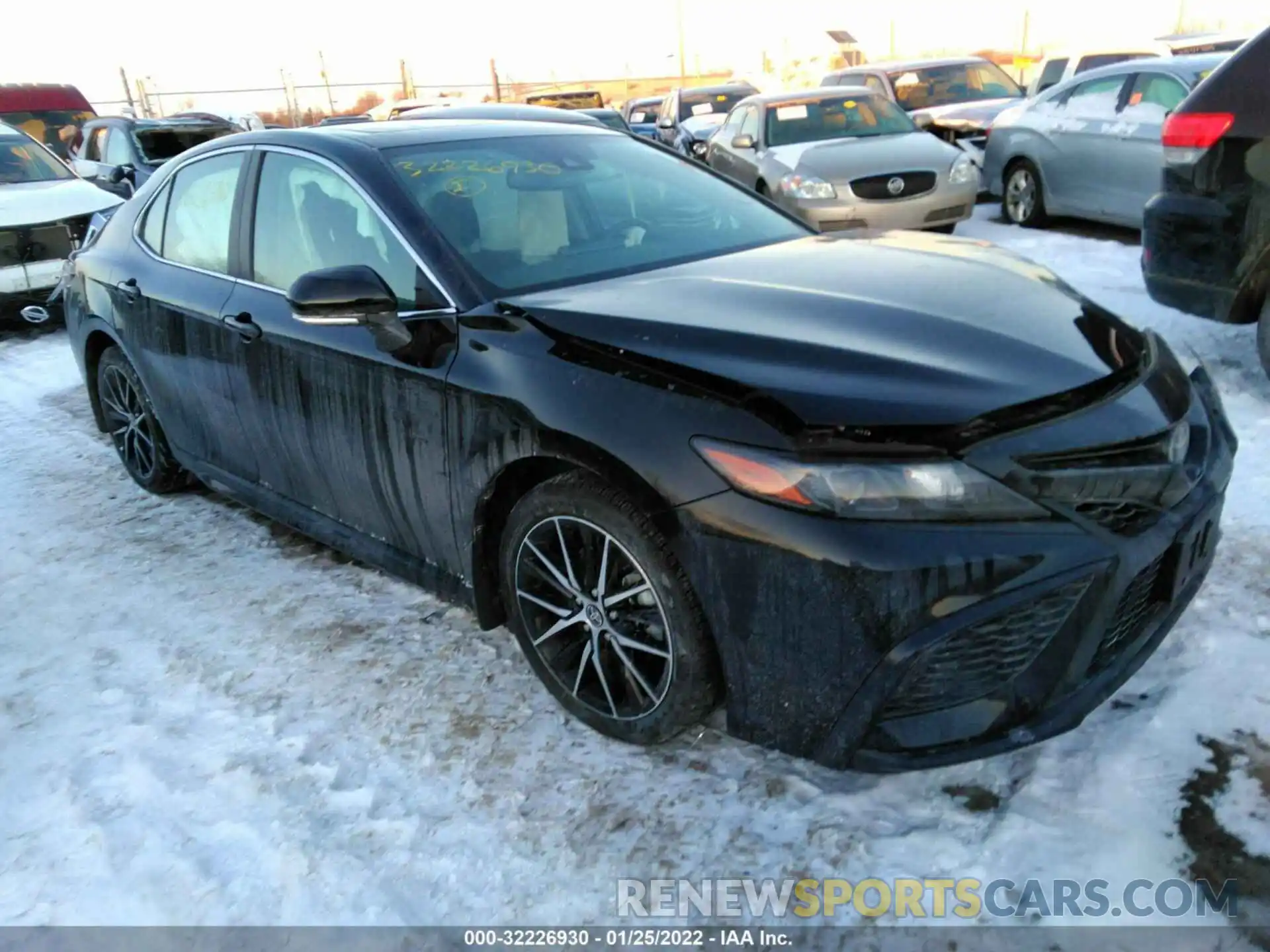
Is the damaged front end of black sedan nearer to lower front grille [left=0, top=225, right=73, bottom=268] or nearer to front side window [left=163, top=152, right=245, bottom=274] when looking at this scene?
front side window [left=163, top=152, right=245, bottom=274]

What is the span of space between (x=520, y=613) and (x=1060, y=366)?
4.96 feet

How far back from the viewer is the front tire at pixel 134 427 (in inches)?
174

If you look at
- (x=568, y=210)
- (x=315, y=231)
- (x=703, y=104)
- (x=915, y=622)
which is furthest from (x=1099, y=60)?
(x=915, y=622)

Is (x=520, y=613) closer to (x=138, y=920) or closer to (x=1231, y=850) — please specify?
(x=138, y=920)

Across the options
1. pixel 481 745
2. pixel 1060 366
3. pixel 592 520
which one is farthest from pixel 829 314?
pixel 481 745

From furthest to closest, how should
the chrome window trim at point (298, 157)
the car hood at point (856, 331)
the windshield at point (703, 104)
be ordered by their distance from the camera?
the windshield at point (703, 104) < the chrome window trim at point (298, 157) < the car hood at point (856, 331)

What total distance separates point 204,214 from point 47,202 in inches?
231

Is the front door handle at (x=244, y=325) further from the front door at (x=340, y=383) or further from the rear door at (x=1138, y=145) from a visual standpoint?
the rear door at (x=1138, y=145)

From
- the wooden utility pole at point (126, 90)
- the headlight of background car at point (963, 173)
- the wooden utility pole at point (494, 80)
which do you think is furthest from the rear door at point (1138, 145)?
the wooden utility pole at point (126, 90)

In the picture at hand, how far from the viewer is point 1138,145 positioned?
327 inches

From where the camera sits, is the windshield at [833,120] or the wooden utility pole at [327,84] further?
the wooden utility pole at [327,84]

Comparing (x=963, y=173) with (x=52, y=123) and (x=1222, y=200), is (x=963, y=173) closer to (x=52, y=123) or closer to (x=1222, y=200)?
(x=1222, y=200)
